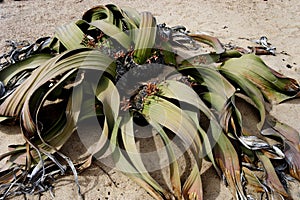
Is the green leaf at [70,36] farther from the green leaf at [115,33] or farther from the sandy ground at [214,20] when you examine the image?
the sandy ground at [214,20]

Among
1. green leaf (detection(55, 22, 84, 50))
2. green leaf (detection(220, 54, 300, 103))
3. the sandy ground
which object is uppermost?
green leaf (detection(55, 22, 84, 50))

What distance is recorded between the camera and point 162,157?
5.45ft

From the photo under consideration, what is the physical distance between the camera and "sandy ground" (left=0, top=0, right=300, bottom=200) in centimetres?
239

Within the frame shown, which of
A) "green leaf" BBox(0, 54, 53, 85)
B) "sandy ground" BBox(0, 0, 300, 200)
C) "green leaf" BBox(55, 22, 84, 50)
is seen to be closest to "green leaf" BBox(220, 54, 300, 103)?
"sandy ground" BBox(0, 0, 300, 200)

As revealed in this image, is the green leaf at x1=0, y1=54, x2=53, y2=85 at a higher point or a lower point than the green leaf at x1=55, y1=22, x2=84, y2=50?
lower

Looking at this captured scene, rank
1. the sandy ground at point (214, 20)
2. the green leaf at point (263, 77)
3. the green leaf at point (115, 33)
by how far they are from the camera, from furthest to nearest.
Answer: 1. the sandy ground at point (214, 20)
2. the green leaf at point (263, 77)
3. the green leaf at point (115, 33)

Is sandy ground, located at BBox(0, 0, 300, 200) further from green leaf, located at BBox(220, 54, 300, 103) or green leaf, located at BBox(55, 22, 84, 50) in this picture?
green leaf, located at BBox(55, 22, 84, 50)

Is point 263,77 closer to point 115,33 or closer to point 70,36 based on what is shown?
point 115,33

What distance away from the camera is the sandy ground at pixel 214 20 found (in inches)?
94.2

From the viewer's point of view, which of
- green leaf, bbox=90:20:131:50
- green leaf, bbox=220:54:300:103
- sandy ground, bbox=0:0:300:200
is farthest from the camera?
sandy ground, bbox=0:0:300:200

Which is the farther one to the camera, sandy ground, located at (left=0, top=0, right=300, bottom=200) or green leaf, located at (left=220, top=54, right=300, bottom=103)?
sandy ground, located at (left=0, top=0, right=300, bottom=200)

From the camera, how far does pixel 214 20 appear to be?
9.77ft

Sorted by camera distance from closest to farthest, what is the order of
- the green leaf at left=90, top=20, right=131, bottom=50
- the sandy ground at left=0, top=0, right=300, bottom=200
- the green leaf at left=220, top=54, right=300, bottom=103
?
1. the green leaf at left=90, top=20, right=131, bottom=50
2. the green leaf at left=220, top=54, right=300, bottom=103
3. the sandy ground at left=0, top=0, right=300, bottom=200

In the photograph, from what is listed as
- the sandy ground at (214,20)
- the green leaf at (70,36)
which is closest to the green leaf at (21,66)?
the green leaf at (70,36)
